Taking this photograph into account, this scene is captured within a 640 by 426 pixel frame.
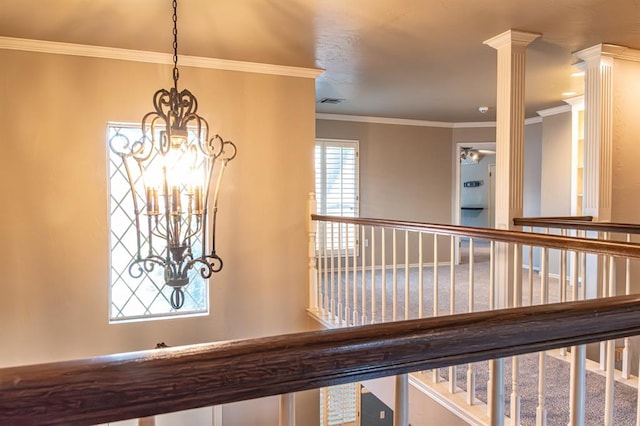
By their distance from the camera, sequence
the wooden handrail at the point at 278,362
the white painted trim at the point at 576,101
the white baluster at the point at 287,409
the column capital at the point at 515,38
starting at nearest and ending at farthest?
the wooden handrail at the point at 278,362 → the white baluster at the point at 287,409 → the column capital at the point at 515,38 → the white painted trim at the point at 576,101

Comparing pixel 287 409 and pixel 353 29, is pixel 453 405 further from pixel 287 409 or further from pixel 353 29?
pixel 353 29

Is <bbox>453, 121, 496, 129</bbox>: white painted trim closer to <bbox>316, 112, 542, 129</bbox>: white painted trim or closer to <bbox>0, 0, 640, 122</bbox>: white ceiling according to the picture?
<bbox>316, 112, 542, 129</bbox>: white painted trim

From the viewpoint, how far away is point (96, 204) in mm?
3424

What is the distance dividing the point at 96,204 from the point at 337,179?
3.49m

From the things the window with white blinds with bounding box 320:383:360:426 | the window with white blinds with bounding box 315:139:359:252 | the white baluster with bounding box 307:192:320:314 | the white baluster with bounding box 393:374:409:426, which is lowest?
the window with white blinds with bounding box 320:383:360:426

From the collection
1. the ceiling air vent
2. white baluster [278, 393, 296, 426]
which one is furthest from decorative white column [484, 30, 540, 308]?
white baluster [278, 393, 296, 426]

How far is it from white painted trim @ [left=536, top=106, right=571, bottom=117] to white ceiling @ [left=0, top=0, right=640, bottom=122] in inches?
63.6

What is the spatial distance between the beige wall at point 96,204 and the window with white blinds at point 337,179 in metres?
2.07

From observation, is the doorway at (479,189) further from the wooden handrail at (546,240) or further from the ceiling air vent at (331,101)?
the wooden handrail at (546,240)

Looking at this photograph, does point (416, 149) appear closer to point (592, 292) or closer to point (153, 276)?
point (592, 292)

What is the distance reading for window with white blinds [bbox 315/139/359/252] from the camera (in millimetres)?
6105

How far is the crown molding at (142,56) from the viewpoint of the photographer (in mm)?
3186

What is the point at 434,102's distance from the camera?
542cm

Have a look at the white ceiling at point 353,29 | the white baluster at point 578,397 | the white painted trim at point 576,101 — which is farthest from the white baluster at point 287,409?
the white painted trim at point 576,101
